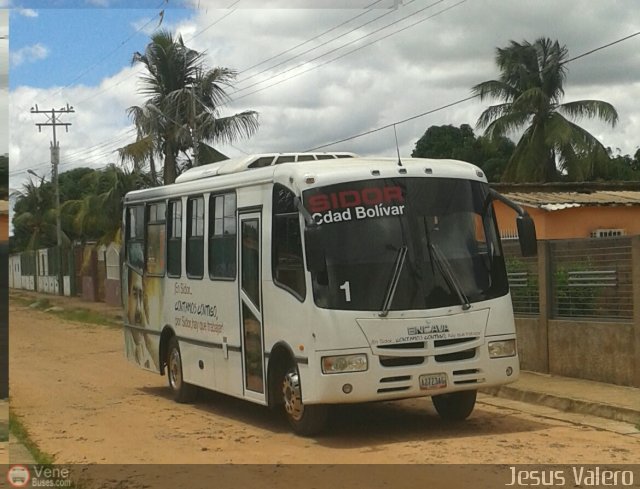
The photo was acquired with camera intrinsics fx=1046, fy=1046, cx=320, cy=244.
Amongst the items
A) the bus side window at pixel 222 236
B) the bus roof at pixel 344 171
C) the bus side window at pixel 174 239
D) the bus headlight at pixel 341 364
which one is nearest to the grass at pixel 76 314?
the bus side window at pixel 174 239

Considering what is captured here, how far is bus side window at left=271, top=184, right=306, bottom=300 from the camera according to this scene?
1054cm

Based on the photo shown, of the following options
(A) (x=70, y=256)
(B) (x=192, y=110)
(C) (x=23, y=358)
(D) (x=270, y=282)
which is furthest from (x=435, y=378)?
(A) (x=70, y=256)

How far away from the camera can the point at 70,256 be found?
4878 cm

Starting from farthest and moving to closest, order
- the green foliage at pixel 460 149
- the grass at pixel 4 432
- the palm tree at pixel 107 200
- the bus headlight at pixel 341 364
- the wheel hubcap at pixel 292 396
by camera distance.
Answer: the green foliage at pixel 460 149 < the palm tree at pixel 107 200 < the grass at pixel 4 432 < the wheel hubcap at pixel 292 396 < the bus headlight at pixel 341 364

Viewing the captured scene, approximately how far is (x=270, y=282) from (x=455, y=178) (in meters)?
2.24

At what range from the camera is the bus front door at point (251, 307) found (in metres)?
11.4

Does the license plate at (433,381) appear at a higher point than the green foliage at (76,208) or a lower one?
lower

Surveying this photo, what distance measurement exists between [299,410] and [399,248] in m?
1.95

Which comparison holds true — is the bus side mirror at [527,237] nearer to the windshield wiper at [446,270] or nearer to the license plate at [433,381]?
the windshield wiper at [446,270]

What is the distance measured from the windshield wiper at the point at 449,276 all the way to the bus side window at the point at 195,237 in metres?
3.59

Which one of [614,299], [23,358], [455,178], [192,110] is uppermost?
[192,110]

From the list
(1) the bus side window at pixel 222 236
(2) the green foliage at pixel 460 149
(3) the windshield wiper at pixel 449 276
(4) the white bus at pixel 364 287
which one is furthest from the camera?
(2) the green foliage at pixel 460 149

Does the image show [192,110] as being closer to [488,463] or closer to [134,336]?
[134,336]

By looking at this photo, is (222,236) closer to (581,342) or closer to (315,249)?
(315,249)
